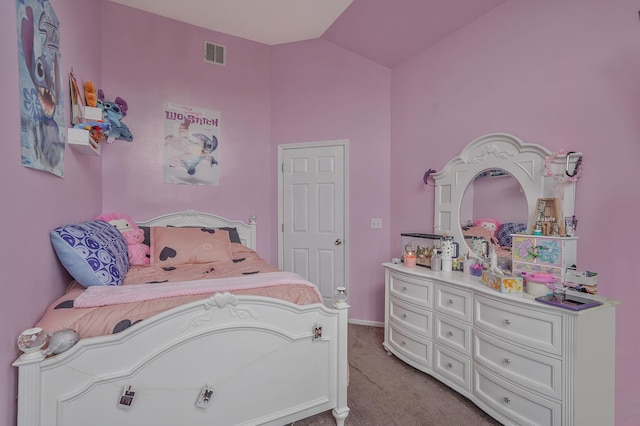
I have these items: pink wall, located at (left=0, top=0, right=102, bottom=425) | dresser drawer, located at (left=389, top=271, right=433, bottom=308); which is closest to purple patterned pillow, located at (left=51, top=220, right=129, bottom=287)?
pink wall, located at (left=0, top=0, right=102, bottom=425)

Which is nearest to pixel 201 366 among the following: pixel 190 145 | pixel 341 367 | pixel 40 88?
pixel 341 367

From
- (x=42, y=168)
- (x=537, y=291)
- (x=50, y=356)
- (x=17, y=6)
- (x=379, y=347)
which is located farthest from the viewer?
(x=379, y=347)

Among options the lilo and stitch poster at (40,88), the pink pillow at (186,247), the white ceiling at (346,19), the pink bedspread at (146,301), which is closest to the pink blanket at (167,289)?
the pink bedspread at (146,301)

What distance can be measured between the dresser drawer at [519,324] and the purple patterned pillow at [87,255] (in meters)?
2.08

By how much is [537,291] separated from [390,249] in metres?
1.66

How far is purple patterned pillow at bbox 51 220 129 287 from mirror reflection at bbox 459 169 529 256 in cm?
237

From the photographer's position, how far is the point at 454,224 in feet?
8.04

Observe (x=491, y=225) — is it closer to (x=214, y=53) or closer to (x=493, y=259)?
(x=493, y=259)

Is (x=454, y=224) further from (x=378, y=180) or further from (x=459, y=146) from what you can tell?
(x=378, y=180)

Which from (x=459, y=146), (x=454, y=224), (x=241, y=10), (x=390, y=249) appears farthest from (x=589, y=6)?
(x=241, y=10)

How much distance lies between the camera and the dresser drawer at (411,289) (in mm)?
2174

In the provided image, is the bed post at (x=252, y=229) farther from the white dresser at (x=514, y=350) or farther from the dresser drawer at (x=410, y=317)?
the white dresser at (x=514, y=350)

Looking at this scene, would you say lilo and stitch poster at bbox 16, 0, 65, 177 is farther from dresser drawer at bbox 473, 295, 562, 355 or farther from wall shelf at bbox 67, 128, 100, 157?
dresser drawer at bbox 473, 295, 562, 355

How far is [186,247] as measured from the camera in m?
2.40
